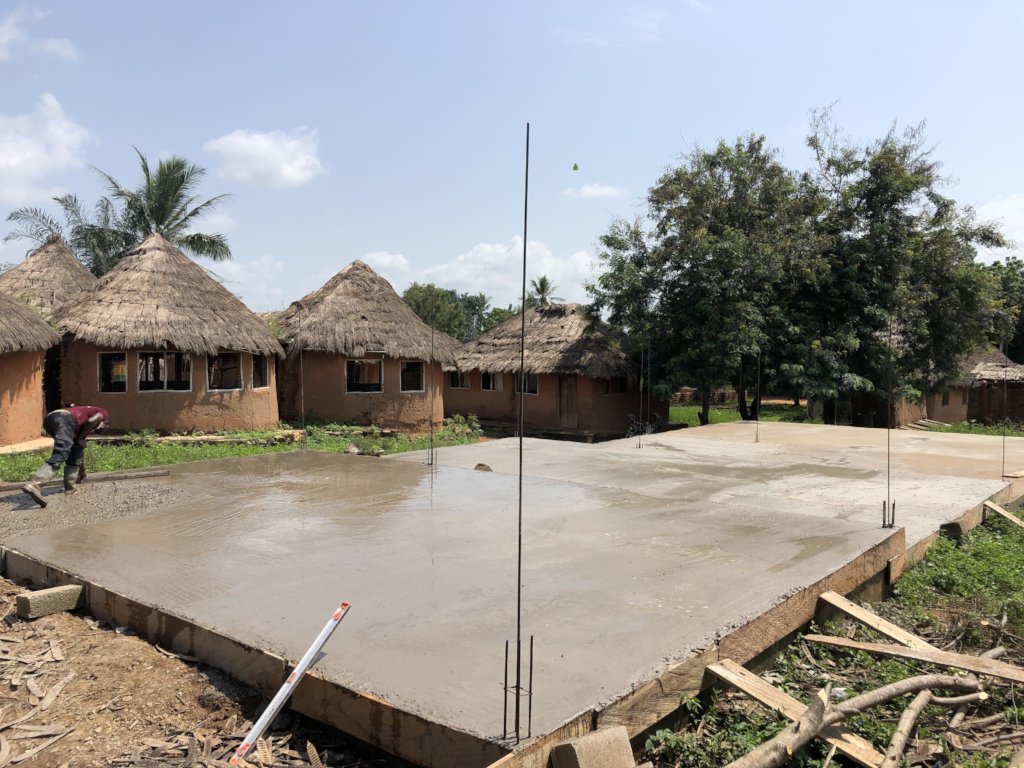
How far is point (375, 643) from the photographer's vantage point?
3.39 meters

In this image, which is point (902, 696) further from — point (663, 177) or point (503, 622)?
point (663, 177)

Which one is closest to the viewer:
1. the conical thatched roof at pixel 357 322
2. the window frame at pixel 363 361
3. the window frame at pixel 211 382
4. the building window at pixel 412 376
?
the window frame at pixel 211 382

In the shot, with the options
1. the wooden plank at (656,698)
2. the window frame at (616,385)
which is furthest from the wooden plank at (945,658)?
the window frame at (616,385)

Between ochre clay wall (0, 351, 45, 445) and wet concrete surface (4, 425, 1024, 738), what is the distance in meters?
5.66

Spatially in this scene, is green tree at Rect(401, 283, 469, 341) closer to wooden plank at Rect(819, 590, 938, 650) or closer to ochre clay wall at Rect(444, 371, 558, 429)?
ochre clay wall at Rect(444, 371, 558, 429)

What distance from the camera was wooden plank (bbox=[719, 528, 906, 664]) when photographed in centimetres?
355

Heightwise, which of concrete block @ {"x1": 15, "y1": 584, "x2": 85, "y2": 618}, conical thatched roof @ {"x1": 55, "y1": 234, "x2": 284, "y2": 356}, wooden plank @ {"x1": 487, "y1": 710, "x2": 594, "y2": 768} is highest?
conical thatched roof @ {"x1": 55, "y1": 234, "x2": 284, "y2": 356}

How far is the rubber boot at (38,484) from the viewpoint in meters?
6.41

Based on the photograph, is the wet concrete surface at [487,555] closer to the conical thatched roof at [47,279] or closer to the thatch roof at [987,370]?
the conical thatched roof at [47,279]

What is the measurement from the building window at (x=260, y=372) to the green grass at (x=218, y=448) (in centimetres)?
147

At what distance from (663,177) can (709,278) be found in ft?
11.0

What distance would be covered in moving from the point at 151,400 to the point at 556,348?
10.3 meters

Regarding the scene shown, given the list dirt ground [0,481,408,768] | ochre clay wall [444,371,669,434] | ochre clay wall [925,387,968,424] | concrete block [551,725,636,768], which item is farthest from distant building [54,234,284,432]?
ochre clay wall [925,387,968,424]

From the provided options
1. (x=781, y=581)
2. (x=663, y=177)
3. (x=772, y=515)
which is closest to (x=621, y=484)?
(x=772, y=515)
